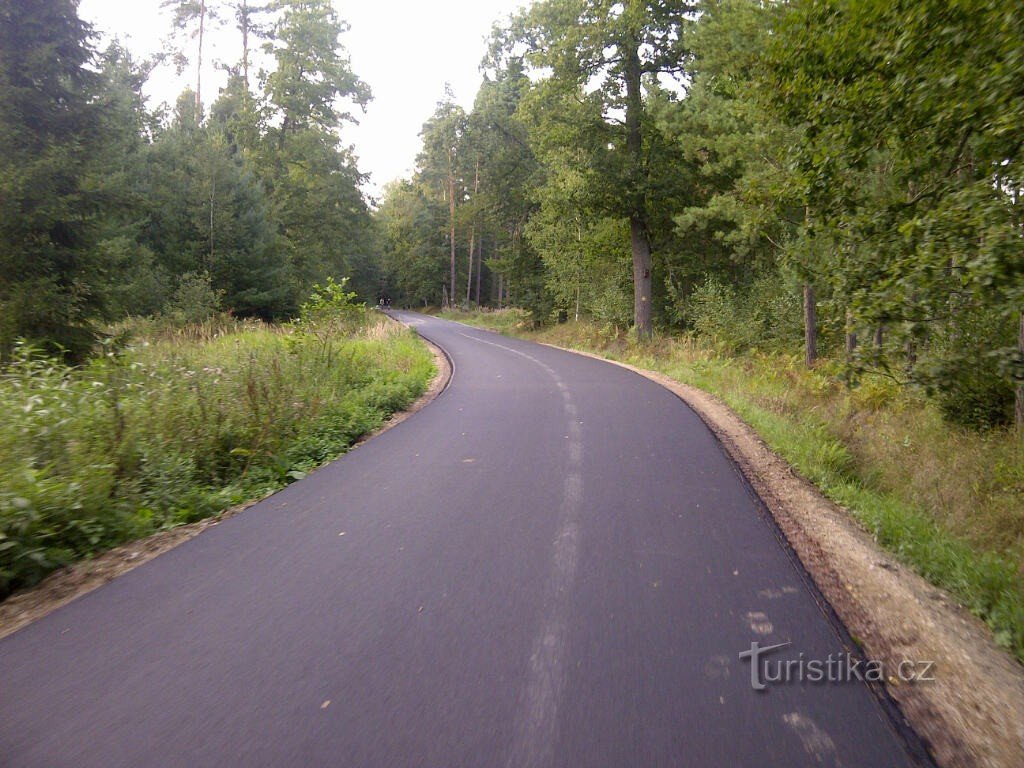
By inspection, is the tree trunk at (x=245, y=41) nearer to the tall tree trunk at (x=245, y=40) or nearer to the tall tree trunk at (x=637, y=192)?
the tall tree trunk at (x=245, y=40)

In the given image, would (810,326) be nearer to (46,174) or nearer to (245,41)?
(46,174)

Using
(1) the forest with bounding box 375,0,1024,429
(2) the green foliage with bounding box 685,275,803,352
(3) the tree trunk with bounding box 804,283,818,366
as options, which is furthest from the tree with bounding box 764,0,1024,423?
(2) the green foliage with bounding box 685,275,803,352

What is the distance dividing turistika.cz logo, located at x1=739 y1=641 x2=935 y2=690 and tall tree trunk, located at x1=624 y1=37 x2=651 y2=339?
20.3 meters

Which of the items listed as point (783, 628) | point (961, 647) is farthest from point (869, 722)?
point (961, 647)

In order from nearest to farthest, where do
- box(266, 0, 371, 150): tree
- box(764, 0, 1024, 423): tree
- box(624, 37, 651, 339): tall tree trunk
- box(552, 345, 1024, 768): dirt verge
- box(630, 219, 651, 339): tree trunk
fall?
box(552, 345, 1024, 768): dirt verge < box(764, 0, 1024, 423): tree < box(624, 37, 651, 339): tall tree trunk < box(630, 219, 651, 339): tree trunk < box(266, 0, 371, 150): tree

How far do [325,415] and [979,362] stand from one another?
26.6 ft

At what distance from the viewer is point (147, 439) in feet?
21.0

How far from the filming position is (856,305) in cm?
529

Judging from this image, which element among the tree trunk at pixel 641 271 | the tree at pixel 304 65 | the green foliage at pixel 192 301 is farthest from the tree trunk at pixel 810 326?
the tree at pixel 304 65

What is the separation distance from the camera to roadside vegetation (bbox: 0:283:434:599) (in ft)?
15.0

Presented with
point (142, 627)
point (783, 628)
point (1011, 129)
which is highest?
point (1011, 129)

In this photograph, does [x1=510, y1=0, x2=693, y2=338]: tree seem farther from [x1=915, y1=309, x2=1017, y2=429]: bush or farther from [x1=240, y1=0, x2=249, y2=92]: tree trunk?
[x1=240, y1=0, x2=249, y2=92]: tree trunk

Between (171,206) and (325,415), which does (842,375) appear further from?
(171,206)

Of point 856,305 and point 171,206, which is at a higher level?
point 171,206
